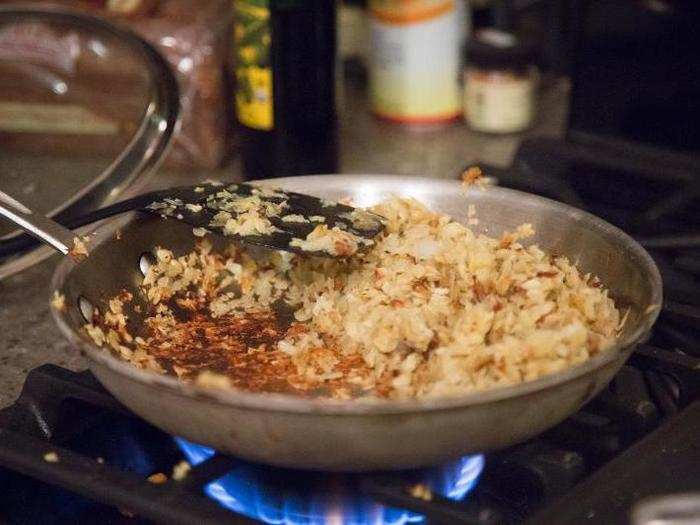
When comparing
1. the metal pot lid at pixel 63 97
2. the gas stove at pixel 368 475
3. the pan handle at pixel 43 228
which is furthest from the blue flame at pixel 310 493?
the metal pot lid at pixel 63 97

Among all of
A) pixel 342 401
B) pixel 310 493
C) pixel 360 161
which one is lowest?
pixel 360 161

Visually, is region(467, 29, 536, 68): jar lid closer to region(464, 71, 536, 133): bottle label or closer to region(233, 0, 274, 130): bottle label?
region(464, 71, 536, 133): bottle label

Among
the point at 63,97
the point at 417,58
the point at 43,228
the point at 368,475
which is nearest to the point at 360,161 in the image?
the point at 417,58

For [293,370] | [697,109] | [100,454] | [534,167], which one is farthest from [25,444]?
[697,109]

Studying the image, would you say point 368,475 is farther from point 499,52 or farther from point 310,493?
point 499,52

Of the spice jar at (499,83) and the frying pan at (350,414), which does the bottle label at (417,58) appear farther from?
the frying pan at (350,414)

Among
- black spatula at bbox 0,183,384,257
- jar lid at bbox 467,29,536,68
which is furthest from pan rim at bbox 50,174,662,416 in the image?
jar lid at bbox 467,29,536,68
